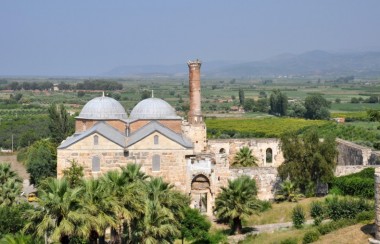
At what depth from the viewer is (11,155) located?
78.4m

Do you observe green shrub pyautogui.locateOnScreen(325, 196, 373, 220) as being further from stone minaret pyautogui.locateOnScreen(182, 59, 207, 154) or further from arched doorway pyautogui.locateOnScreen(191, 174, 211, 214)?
stone minaret pyautogui.locateOnScreen(182, 59, 207, 154)

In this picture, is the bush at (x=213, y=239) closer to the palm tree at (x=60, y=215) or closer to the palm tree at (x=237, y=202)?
the palm tree at (x=237, y=202)

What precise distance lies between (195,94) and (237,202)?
14725 millimetres

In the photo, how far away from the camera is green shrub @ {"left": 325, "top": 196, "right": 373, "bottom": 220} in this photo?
2958 cm

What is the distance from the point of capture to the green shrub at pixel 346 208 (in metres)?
29.6

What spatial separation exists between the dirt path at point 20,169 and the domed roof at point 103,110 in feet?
28.1

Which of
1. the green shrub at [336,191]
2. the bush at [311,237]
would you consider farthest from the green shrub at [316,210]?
the bush at [311,237]

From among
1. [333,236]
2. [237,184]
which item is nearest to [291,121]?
[237,184]

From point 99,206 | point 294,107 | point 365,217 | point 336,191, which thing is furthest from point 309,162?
point 294,107

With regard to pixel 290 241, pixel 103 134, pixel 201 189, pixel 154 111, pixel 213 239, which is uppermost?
pixel 154 111

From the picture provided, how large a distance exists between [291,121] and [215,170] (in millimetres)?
45488

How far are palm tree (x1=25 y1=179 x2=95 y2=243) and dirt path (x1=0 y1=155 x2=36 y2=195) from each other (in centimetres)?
2481

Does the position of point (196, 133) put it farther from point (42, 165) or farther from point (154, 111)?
point (42, 165)

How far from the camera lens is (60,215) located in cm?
2180
